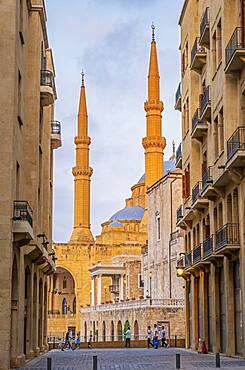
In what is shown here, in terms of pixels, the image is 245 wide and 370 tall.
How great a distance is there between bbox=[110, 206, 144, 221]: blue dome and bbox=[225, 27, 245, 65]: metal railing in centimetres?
8972

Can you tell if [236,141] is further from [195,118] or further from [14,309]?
[195,118]

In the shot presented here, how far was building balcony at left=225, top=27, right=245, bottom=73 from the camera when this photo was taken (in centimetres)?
2425

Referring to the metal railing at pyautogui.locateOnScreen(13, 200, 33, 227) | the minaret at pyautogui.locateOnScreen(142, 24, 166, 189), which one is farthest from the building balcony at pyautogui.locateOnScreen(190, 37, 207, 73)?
the minaret at pyautogui.locateOnScreen(142, 24, 166, 189)

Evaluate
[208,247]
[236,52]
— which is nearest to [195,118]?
[208,247]

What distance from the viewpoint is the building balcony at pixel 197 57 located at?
1332 inches

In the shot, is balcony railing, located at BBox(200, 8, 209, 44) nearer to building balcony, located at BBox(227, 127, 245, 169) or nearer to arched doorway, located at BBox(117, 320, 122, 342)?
building balcony, located at BBox(227, 127, 245, 169)

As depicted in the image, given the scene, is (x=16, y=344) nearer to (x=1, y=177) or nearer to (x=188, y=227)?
(x=1, y=177)

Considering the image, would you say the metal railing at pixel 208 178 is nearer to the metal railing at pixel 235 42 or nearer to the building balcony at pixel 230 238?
the building balcony at pixel 230 238

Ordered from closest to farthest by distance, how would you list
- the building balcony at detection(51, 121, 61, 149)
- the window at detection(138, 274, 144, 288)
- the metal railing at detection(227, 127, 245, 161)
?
the metal railing at detection(227, 127, 245, 161) < the building balcony at detection(51, 121, 61, 149) < the window at detection(138, 274, 144, 288)

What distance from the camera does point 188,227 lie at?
131 feet

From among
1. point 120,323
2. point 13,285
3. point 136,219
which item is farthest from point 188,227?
point 136,219

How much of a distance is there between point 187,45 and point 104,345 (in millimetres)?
21386

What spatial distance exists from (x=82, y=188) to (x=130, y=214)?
1184cm

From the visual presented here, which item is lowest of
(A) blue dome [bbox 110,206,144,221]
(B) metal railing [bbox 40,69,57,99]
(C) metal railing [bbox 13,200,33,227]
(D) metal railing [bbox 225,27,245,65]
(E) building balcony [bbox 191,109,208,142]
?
(C) metal railing [bbox 13,200,33,227]
